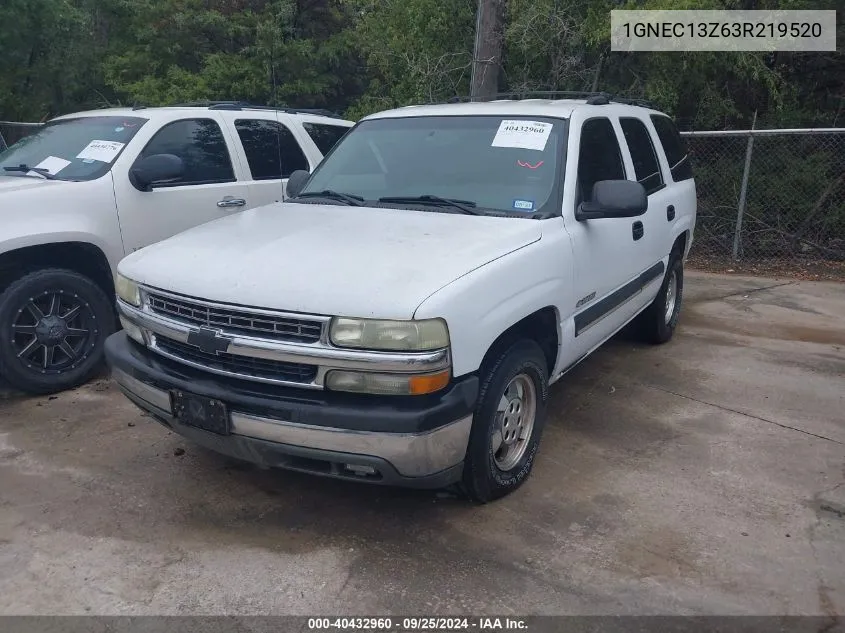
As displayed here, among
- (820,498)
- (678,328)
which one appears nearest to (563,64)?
(678,328)

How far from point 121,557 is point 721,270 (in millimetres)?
8805

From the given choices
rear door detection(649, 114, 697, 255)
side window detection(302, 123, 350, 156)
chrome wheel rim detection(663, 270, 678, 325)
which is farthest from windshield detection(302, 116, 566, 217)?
chrome wheel rim detection(663, 270, 678, 325)

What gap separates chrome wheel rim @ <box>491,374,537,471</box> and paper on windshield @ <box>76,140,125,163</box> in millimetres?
3515

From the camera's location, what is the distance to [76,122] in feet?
19.3

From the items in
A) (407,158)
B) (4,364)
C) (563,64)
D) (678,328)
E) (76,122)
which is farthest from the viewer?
(563,64)

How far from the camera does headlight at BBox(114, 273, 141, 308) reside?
3.56m

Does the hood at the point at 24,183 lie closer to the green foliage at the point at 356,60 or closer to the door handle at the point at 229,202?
the door handle at the point at 229,202

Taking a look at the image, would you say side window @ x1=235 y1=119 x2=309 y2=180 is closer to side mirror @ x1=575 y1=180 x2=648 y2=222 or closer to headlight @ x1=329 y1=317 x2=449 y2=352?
side mirror @ x1=575 y1=180 x2=648 y2=222

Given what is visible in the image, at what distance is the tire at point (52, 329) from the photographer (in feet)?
15.6

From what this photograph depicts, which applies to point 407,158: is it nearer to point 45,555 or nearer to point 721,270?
point 45,555

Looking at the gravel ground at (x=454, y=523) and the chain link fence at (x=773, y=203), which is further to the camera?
the chain link fence at (x=773, y=203)

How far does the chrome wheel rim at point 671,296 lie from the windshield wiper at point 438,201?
9.27 feet

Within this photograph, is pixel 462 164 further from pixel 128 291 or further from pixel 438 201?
pixel 128 291

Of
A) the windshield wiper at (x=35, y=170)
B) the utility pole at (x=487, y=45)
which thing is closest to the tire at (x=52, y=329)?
the windshield wiper at (x=35, y=170)
